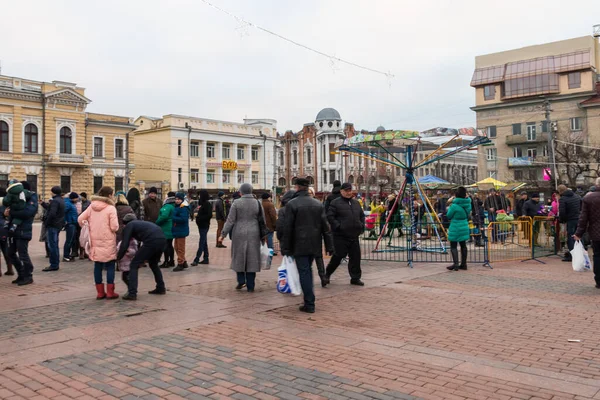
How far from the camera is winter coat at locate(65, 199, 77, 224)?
42.3 feet

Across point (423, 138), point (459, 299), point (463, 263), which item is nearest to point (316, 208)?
point (459, 299)

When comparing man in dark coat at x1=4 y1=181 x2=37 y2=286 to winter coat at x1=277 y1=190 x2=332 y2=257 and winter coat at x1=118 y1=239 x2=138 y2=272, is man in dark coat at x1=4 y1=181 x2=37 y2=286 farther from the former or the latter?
winter coat at x1=277 y1=190 x2=332 y2=257

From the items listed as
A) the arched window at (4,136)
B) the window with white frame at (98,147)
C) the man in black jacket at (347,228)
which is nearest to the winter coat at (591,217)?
the man in black jacket at (347,228)

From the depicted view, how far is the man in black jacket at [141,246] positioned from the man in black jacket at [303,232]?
2.07m

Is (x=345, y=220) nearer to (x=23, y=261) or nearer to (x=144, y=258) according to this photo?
(x=144, y=258)

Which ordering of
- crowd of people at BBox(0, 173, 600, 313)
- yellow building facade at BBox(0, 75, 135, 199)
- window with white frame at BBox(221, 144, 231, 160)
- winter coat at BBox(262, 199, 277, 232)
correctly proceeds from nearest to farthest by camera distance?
crowd of people at BBox(0, 173, 600, 313)
winter coat at BBox(262, 199, 277, 232)
yellow building facade at BBox(0, 75, 135, 199)
window with white frame at BBox(221, 144, 231, 160)

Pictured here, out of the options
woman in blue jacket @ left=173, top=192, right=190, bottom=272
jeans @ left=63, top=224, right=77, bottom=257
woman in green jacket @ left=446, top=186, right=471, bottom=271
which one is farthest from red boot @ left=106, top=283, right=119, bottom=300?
woman in green jacket @ left=446, top=186, right=471, bottom=271

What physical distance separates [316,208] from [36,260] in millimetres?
9188

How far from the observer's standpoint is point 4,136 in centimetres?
4597

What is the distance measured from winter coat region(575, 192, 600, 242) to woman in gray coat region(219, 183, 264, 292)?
5.63 metres

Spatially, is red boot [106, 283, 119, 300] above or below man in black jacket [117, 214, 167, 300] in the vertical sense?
below

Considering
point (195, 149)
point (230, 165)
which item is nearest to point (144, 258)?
point (195, 149)

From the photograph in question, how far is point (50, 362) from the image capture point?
4930 mm

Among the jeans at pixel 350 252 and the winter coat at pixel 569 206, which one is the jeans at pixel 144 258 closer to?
the jeans at pixel 350 252
